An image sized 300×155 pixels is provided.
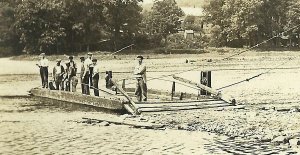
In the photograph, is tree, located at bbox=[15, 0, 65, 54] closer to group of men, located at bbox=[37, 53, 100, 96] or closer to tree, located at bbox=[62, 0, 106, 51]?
tree, located at bbox=[62, 0, 106, 51]

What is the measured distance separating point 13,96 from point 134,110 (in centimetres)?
976

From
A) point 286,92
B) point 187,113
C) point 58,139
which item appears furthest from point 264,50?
point 58,139

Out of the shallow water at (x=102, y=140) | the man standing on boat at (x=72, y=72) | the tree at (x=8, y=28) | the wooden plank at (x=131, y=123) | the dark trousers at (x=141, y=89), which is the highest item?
the tree at (x=8, y=28)

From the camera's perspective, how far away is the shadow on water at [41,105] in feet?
64.4

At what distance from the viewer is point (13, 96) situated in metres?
24.5

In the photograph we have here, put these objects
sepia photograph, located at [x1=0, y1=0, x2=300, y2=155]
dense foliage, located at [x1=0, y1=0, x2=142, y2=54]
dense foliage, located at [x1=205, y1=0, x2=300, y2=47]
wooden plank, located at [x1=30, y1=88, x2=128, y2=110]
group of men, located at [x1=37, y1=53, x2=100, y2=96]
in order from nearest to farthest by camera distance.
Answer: sepia photograph, located at [x1=0, y1=0, x2=300, y2=155], wooden plank, located at [x1=30, y1=88, x2=128, y2=110], group of men, located at [x1=37, y1=53, x2=100, y2=96], dense foliage, located at [x1=0, y1=0, x2=142, y2=54], dense foliage, located at [x1=205, y1=0, x2=300, y2=47]

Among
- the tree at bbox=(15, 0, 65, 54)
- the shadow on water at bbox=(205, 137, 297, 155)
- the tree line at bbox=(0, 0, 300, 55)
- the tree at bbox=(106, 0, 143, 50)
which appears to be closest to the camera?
the shadow on water at bbox=(205, 137, 297, 155)

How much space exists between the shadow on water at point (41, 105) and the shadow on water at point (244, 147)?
638 cm

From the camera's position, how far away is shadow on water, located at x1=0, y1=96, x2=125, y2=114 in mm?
19625

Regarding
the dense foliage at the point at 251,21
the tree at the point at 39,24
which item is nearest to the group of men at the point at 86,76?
the tree at the point at 39,24

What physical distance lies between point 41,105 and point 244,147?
11.9 meters

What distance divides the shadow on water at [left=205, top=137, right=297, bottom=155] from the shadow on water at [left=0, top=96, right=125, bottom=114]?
638 cm

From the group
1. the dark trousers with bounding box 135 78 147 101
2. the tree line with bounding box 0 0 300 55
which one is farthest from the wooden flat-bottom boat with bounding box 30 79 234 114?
the tree line with bounding box 0 0 300 55

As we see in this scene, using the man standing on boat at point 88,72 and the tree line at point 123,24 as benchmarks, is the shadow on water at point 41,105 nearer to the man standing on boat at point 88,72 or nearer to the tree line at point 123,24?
the man standing on boat at point 88,72
